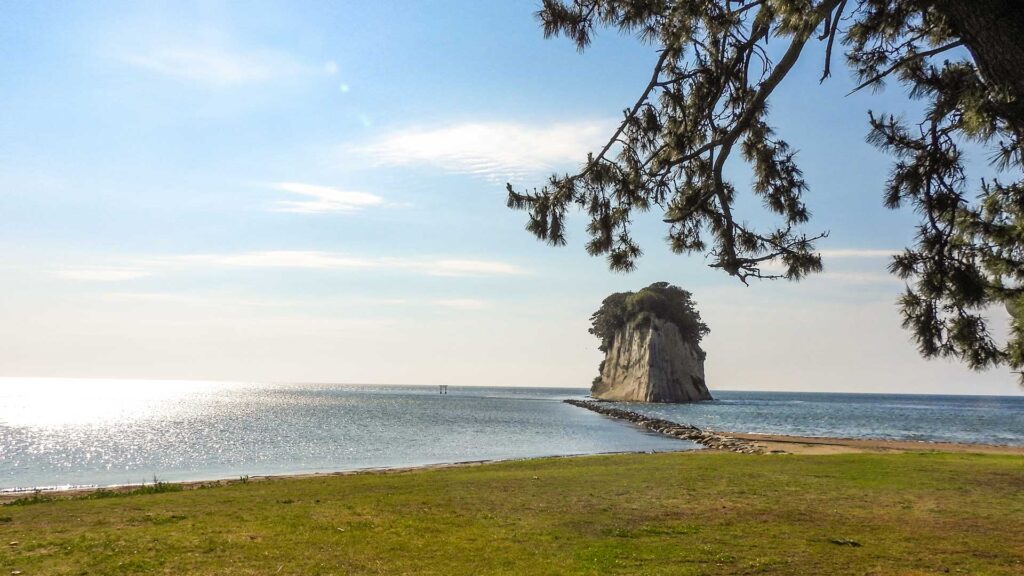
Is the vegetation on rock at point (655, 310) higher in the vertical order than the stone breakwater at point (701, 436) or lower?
higher

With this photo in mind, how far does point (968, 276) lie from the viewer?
31.3 ft

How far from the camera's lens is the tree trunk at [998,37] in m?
6.65

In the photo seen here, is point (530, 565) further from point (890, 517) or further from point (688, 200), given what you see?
point (890, 517)

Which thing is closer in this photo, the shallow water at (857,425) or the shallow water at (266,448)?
the shallow water at (266,448)

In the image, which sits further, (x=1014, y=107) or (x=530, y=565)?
(x=530, y=565)

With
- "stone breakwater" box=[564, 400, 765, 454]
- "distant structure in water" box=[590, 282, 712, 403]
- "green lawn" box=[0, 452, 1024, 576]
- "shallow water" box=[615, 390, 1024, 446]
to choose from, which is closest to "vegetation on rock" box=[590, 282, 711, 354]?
"distant structure in water" box=[590, 282, 712, 403]

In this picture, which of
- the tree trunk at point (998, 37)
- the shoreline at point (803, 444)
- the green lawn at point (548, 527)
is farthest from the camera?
the shoreline at point (803, 444)

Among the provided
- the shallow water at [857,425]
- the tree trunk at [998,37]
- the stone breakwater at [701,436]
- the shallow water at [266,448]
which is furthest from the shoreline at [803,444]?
the tree trunk at [998,37]

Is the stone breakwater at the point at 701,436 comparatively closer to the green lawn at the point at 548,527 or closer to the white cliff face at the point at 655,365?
the green lawn at the point at 548,527

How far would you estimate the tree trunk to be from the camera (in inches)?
262

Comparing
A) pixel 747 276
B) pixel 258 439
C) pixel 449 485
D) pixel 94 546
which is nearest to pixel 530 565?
pixel 747 276

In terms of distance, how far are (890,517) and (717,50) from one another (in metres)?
11.1

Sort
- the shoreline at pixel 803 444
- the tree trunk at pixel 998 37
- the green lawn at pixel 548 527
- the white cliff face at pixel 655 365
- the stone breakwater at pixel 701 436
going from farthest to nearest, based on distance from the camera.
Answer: the white cliff face at pixel 655 365
the stone breakwater at pixel 701 436
the shoreline at pixel 803 444
the green lawn at pixel 548 527
the tree trunk at pixel 998 37

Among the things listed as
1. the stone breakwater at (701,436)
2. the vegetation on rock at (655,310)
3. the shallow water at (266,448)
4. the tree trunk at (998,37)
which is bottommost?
the shallow water at (266,448)
